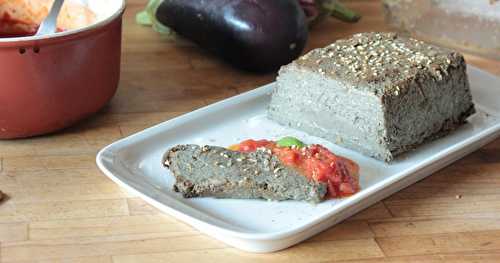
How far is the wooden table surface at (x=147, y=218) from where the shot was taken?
1490 mm

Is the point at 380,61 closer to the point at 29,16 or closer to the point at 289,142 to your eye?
the point at 289,142

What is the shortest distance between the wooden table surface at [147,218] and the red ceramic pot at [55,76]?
73mm

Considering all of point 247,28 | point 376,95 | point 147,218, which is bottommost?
point 147,218

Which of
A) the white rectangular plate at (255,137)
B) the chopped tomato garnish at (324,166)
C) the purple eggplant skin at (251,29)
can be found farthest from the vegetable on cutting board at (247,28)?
the chopped tomato garnish at (324,166)

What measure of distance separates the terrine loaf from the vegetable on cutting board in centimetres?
22

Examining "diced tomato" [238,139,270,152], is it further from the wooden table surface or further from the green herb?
the wooden table surface

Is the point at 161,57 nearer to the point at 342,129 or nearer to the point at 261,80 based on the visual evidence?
the point at 261,80

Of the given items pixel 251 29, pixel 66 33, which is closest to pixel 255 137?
pixel 251 29

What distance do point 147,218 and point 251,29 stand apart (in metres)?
0.73

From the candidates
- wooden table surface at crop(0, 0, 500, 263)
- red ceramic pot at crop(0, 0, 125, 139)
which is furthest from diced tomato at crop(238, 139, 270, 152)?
red ceramic pot at crop(0, 0, 125, 139)

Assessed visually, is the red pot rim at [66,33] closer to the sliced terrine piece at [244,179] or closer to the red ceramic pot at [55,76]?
the red ceramic pot at [55,76]

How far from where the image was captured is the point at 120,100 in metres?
2.08

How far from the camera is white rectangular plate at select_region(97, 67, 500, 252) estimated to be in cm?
151

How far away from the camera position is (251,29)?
6.98 feet
